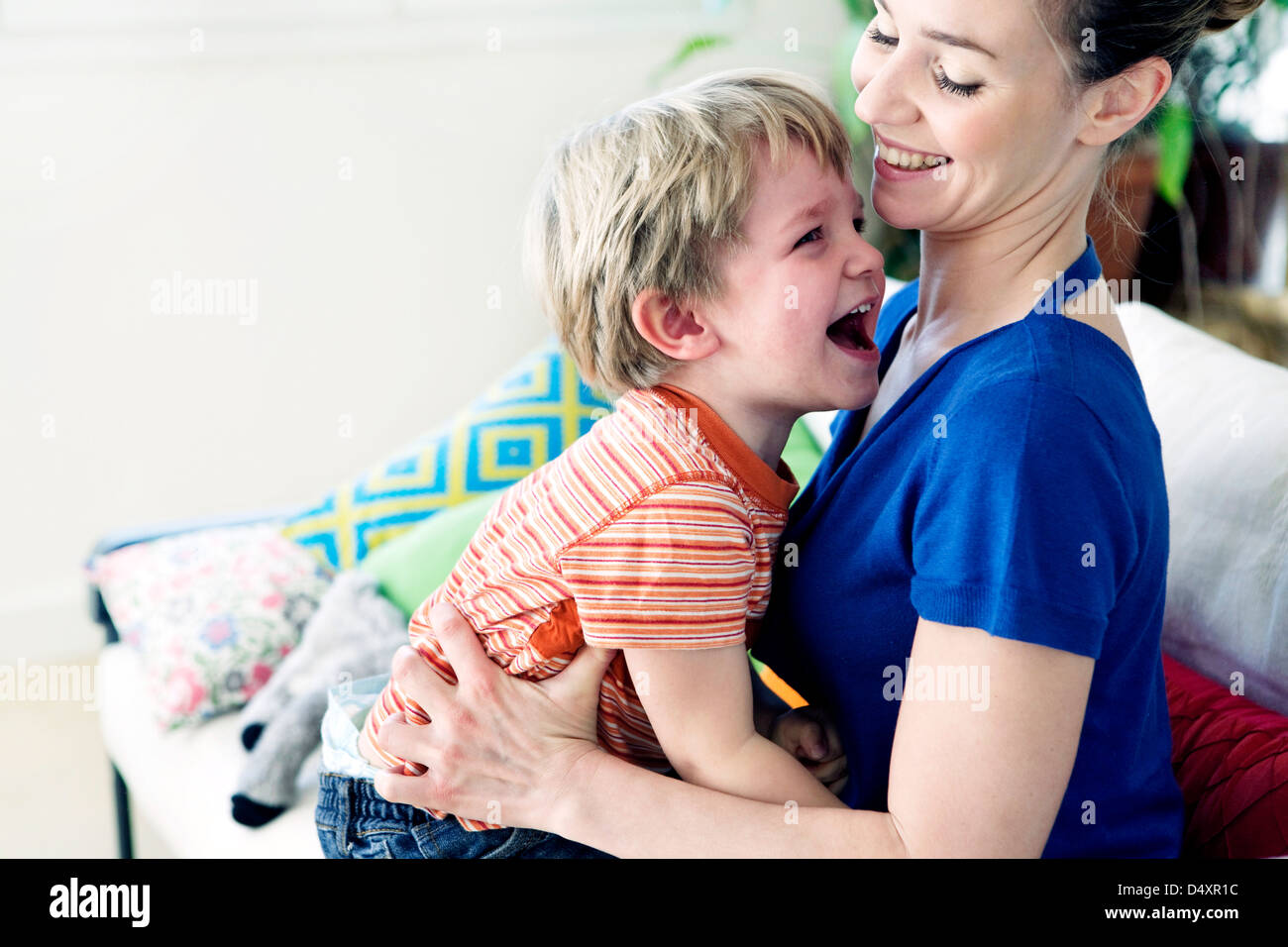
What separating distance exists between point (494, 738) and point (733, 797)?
233 mm

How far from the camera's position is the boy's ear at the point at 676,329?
1.06 meters

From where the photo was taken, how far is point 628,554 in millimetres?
975

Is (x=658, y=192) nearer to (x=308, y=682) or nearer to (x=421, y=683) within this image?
(x=421, y=683)

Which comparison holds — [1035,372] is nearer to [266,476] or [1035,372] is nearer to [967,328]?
[967,328]

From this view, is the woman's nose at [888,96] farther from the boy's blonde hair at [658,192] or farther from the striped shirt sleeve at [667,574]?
the striped shirt sleeve at [667,574]

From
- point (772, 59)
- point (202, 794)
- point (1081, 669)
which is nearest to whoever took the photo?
point (1081, 669)

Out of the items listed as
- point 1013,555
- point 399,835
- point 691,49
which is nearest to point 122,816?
point 399,835

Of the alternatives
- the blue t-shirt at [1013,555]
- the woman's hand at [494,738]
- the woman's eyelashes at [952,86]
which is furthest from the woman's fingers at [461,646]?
the woman's eyelashes at [952,86]

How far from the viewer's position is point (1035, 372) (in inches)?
33.8

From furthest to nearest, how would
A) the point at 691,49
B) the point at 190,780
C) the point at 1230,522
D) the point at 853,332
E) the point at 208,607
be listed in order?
the point at 691,49 < the point at 208,607 < the point at 190,780 < the point at 1230,522 < the point at 853,332

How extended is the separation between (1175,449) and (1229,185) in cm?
268

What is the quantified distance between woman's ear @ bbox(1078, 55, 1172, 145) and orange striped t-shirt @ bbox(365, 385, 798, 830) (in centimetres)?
41
